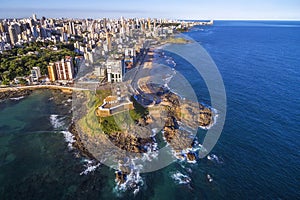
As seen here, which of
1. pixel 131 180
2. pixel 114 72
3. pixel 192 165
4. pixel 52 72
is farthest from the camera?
pixel 52 72

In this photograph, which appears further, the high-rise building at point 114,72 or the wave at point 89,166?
the high-rise building at point 114,72

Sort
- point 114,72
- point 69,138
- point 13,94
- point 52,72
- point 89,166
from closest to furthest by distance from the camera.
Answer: point 89,166, point 69,138, point 114,72, point 13,94, point 52,72

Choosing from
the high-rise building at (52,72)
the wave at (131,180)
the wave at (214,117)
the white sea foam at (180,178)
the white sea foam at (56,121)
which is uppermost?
the high-rise building at (52,72)

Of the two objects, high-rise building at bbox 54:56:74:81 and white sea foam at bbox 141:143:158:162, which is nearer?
white sea foam at bbox 141:143:158:162

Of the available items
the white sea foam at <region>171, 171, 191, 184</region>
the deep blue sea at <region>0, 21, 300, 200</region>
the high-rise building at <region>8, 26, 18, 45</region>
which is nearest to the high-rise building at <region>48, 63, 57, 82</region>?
the deep blue sea at <region>0, 21, 300, 200</region>

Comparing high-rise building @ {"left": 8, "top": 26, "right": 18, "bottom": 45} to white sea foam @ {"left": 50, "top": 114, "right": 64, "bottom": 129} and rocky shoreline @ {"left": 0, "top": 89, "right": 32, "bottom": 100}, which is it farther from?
white sea foam @ {"left": 50, "top": 114, "right": 64, "bottom": 129}

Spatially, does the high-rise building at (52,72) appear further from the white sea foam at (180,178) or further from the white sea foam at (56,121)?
the white sea foam at (180,178)

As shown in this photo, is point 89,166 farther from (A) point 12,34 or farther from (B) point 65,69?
(A) point 12,34

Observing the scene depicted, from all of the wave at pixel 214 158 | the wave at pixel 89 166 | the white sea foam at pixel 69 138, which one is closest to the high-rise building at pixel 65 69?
the white sea foam at pixel 69 138

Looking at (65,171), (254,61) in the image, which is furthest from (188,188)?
(254,61)

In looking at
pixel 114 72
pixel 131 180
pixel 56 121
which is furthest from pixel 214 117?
pixel 56 121
